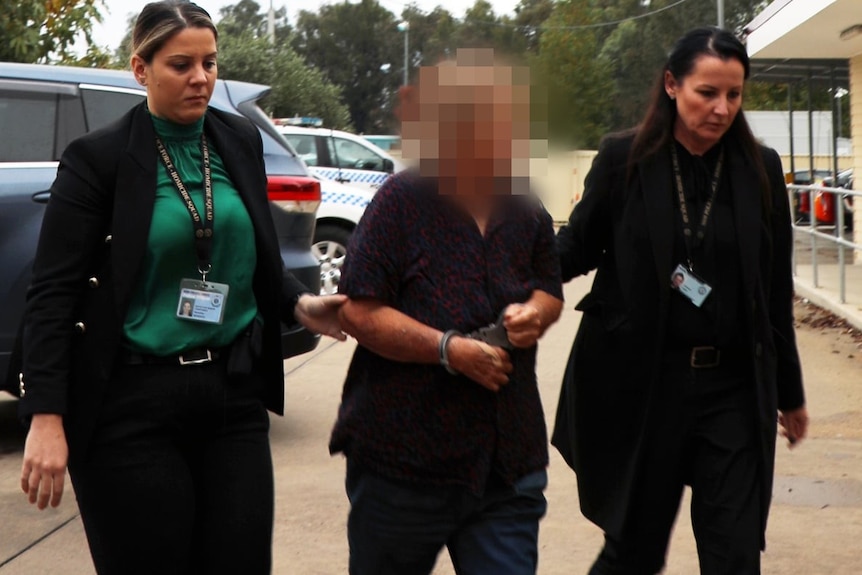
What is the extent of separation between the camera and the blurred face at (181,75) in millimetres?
3143

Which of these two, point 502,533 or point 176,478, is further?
point 176,478

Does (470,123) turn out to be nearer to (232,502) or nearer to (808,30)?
(232,502)

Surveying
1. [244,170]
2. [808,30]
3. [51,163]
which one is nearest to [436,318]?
[244,170]

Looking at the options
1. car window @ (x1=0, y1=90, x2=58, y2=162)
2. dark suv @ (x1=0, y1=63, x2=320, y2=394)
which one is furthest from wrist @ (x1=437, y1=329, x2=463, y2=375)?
car window @ (x1=0, y1=90, x2=58, y2=162)

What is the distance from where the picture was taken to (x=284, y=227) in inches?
305

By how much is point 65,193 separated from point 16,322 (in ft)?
13.4

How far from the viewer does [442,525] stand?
118 inches

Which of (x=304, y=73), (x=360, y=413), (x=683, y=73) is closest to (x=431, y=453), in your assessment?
(x=360, y=413)

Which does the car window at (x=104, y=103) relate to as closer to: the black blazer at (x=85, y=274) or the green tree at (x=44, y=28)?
the black blazer at (x=85, y=274)

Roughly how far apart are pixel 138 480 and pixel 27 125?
181 inches

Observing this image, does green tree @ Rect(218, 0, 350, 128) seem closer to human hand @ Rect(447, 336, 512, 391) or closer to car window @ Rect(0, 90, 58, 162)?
car window @ Rect(0, 90, 58, 162)

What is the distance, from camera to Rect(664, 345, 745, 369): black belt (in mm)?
3730

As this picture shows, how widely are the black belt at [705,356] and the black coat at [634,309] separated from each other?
0.05m

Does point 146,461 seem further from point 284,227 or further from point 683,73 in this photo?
point 284,227
